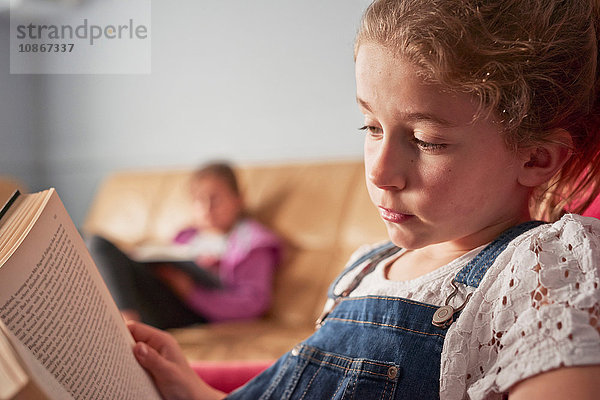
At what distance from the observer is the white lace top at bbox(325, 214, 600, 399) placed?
→ 1.37ft

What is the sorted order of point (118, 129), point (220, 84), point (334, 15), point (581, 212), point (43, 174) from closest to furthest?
point (581, 212) → point (334, 15) → point (220, 84) → point (118, 129) → point (43, 174)

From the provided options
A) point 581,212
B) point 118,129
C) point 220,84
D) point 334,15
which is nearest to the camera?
point 581,212

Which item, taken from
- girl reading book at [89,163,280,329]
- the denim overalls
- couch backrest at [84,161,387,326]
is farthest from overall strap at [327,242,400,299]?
girl reading book at [89,163,280,329]

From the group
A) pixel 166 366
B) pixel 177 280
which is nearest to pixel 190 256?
pixel 177 280

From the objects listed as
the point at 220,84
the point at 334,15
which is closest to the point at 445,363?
the point at 334,15

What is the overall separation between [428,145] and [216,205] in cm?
188

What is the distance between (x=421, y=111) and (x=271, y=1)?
2.41 metres

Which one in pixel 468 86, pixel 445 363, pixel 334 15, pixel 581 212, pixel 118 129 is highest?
pixel 334 15

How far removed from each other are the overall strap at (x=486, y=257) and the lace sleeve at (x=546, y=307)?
0.03 m

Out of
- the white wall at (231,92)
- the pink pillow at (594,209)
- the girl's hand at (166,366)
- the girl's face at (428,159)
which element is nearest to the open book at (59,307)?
the girl's hand at (166,366)

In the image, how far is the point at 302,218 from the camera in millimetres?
2199

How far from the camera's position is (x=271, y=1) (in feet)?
9.10

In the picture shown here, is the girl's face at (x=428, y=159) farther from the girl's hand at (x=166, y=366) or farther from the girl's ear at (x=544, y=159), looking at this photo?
the girl's hand at (x=166, y=366)

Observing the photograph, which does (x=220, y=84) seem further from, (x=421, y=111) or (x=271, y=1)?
(x=421, y=111)
